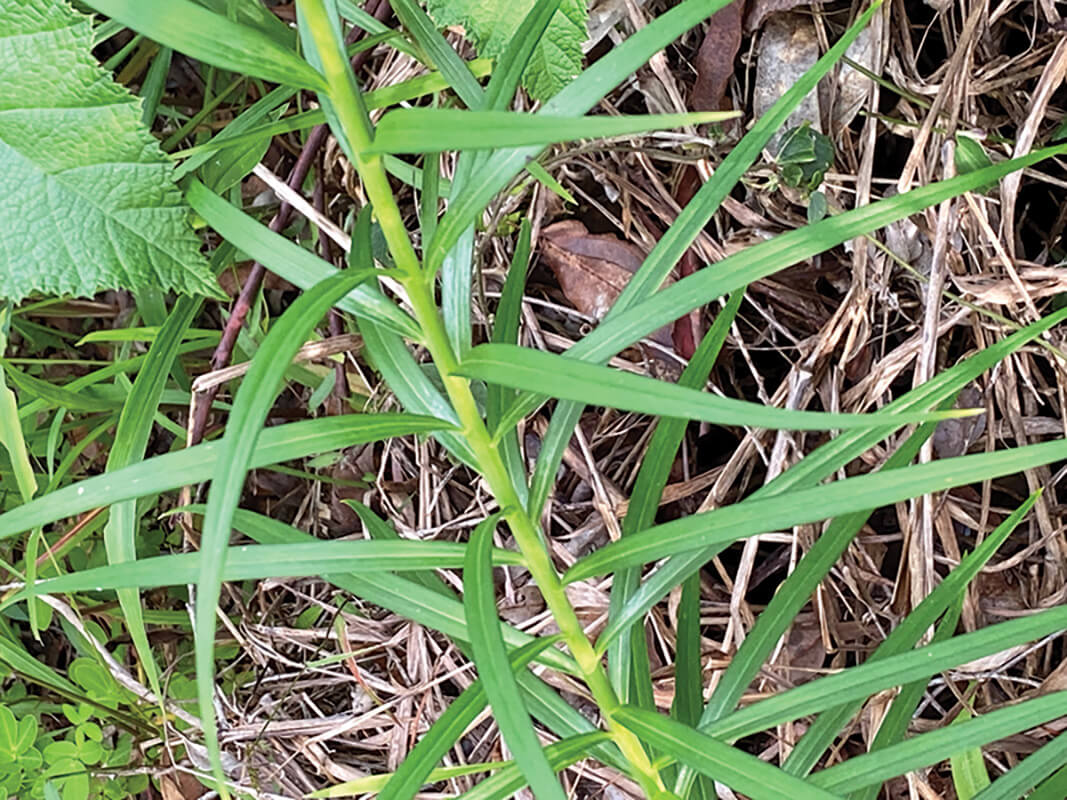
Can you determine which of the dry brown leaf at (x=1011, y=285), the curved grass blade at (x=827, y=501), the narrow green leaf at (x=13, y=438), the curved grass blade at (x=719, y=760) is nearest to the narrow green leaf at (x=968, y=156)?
the dry brown leaf at (x=1011, y=285)

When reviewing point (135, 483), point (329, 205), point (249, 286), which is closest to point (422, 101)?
point (329, 205)

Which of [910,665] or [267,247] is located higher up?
[267,247]

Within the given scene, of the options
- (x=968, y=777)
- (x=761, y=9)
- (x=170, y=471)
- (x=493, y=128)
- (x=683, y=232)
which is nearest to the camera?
(x=493, y=128)

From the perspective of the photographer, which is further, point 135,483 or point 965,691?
point 965,691

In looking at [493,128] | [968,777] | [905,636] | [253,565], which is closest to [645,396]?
[493,128]

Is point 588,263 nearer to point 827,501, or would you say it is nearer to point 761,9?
point 761,9

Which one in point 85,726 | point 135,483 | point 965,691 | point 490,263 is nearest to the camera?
point 135,483

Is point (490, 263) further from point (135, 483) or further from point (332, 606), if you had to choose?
point (135, 483)
